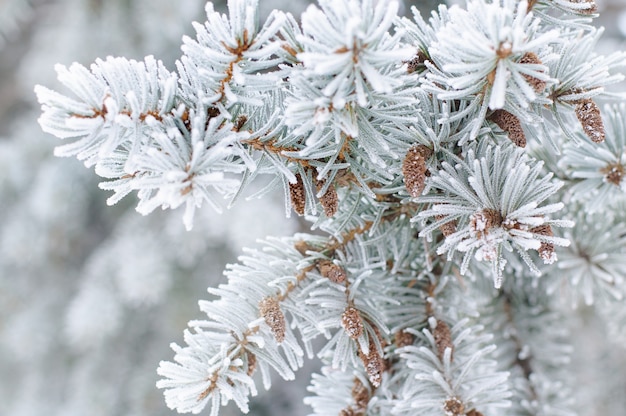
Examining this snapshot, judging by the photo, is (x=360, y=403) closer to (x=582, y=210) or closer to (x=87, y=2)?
(x=582, y=210)

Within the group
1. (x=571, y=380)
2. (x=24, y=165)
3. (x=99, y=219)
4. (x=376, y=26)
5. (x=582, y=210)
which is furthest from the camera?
(x=99, y=219)

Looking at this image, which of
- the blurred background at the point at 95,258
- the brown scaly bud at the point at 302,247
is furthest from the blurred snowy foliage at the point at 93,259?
the brown scaly bud at the point at 302,247

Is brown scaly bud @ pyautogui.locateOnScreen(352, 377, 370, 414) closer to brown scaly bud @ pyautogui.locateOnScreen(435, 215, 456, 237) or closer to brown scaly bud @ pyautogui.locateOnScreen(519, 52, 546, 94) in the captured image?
brown scaly bud @ pyautogui.locateOnScreen(435, 215, 456, 237)

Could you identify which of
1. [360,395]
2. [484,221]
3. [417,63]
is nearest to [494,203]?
[484,221]

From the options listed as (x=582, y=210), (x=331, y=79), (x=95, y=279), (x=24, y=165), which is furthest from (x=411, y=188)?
(x=24, y=165)

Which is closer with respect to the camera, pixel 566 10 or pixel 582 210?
pixel 566 10

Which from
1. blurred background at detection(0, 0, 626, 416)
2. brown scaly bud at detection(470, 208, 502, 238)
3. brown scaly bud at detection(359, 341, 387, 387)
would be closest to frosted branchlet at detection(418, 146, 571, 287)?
brown scaly bud at detection(470, 208, 502, 238)

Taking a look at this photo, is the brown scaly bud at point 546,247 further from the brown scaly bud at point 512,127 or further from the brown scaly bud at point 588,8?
the brown scaly bud at point 588,8
